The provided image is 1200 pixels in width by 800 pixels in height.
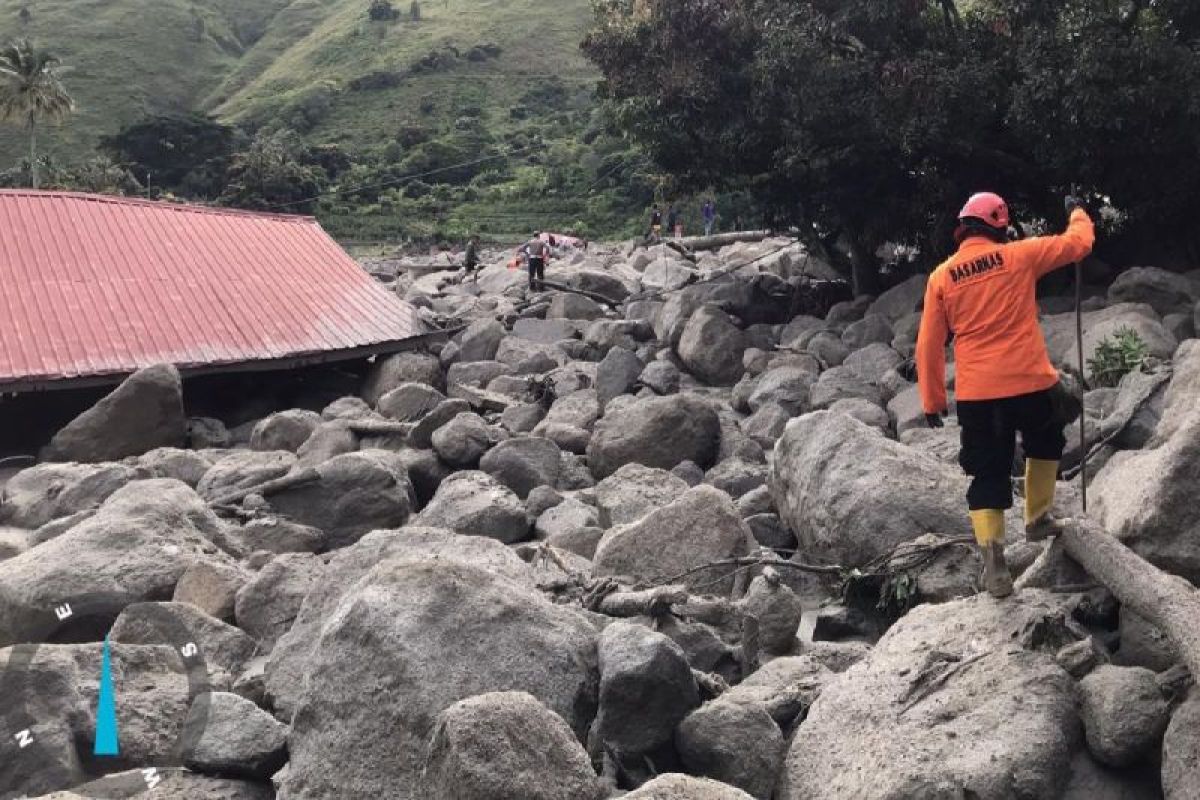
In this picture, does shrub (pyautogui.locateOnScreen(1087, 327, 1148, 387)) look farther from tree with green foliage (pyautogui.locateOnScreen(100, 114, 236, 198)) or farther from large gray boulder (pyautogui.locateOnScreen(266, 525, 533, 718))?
tree with green foliage (pyautogui.locateOnScreen(100, 114, 236, 198))

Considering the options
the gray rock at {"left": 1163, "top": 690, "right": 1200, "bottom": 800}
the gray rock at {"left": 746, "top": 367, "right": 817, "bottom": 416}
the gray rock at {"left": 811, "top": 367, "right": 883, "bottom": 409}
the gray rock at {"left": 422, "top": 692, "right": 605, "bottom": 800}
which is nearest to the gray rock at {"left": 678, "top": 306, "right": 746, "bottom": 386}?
the gray rock at {"left": 746, "top": 367, "right": 817, "bottom": 416}

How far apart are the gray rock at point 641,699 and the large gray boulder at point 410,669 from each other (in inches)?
5.7

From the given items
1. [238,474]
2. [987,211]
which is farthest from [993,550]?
[238,474]

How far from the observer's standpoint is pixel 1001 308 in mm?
5758

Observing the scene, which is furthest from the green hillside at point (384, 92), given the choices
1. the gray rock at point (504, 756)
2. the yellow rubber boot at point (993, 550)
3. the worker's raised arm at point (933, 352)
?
the gray rock at point (504, 756)

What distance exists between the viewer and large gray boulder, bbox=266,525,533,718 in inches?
238

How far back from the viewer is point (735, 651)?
6406mm

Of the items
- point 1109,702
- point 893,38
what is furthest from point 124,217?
point 1109,702

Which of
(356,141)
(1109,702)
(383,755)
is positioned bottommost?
(356,141)

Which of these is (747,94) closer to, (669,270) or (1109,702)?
(669,270)

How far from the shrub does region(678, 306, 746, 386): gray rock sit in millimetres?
6076

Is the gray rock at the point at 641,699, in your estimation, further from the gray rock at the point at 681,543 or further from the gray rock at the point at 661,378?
the gray rock at the point at 661,378

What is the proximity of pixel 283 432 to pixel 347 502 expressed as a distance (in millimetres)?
4547

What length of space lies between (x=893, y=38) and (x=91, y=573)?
13153 mm
